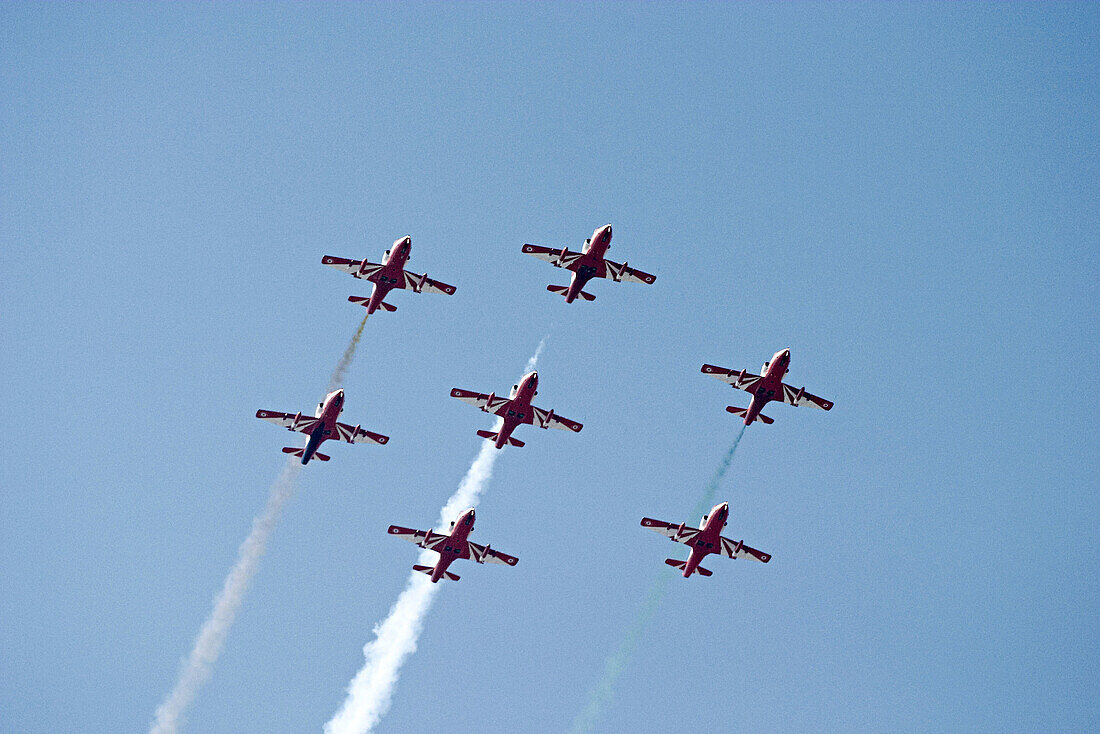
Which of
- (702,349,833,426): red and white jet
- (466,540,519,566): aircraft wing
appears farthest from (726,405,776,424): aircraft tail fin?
(466,540,519,566): aircraft wing

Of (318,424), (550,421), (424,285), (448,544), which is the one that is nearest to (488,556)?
(448,544)

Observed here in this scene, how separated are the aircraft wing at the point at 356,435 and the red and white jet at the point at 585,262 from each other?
20652 millimetres

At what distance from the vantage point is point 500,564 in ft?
434

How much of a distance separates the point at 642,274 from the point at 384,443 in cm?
2808

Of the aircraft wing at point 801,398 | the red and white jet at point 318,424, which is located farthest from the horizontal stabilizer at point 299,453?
the aircraft wing at point 801,398

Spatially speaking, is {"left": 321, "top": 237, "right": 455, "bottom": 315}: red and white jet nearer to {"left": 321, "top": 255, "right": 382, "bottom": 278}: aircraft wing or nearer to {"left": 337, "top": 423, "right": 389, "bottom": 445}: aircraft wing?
{"left": 321, "top": 255, "right": 382, "bottom": 278}: aircraft wing

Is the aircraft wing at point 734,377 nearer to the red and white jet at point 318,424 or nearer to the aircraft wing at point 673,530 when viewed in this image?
the aircraft wing at point 673,530

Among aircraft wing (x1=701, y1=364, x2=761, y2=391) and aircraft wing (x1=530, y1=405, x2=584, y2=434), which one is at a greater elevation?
aircraft wing (x1=701, y1=364, x2=761, y2=391)

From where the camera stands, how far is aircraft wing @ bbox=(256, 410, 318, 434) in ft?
422

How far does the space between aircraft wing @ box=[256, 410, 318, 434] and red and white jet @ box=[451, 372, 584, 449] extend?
12.9m

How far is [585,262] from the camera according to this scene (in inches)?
5089

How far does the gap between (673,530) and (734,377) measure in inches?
572

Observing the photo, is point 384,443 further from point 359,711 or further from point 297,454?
point 359,711

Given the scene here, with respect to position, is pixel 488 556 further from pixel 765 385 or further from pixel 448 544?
pixel 765 385
